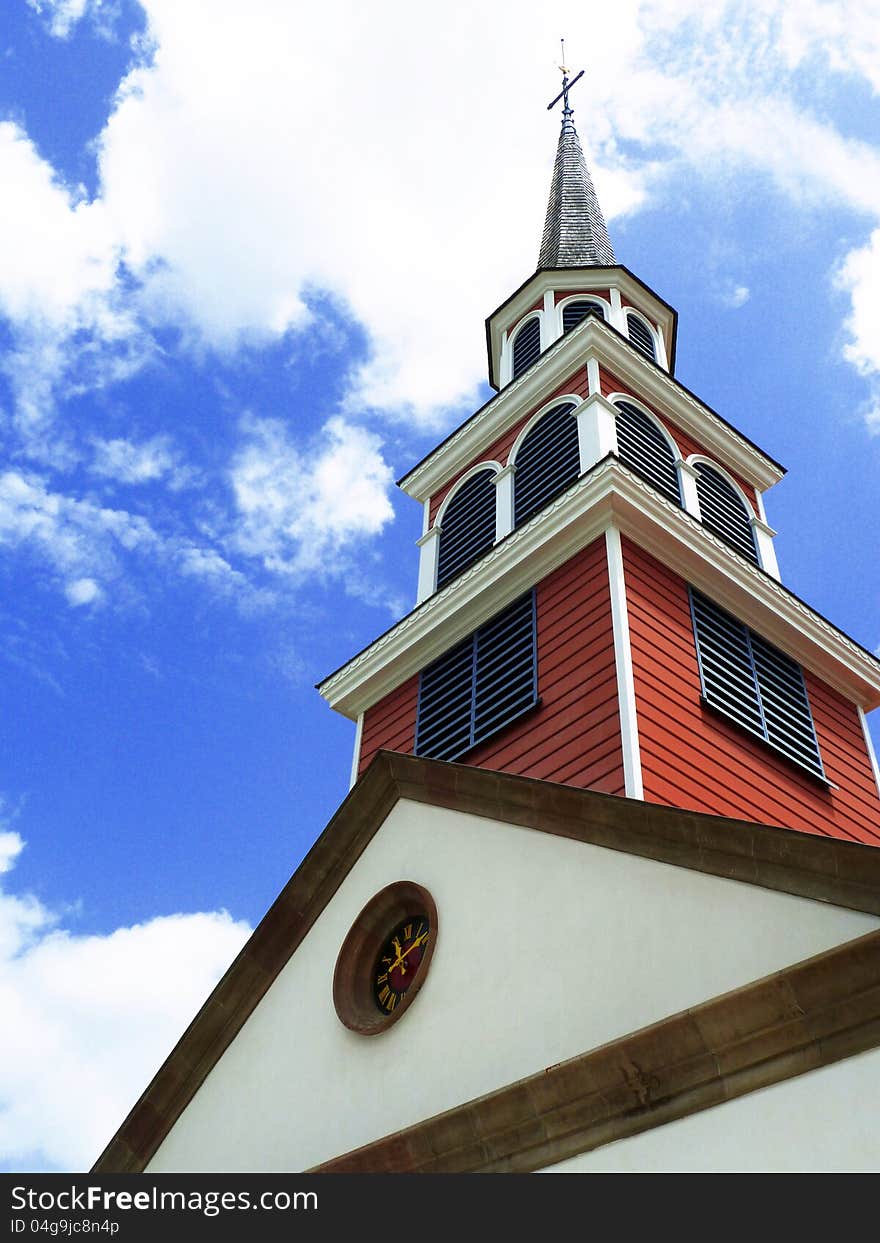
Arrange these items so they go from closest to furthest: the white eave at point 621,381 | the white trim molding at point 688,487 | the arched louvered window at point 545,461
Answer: the arched louvered window at point 545,461
the white trim molding at point 688,487
the white eave at point 621,381

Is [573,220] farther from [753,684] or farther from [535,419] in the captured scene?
[753,684]

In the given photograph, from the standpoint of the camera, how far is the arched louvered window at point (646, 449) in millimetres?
15305

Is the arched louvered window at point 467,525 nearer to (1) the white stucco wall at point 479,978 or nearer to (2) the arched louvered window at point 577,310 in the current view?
(2) the arched louvered window at point 577,310

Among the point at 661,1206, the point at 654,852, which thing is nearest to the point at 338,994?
the point at 654,852

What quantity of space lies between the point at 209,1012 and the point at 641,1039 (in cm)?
492

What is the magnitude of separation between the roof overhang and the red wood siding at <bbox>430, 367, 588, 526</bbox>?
3.87m

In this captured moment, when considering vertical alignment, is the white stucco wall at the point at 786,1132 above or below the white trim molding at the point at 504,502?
below

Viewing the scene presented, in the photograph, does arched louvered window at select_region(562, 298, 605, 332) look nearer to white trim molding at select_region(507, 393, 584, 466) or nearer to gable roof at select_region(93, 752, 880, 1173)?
white trim molding at select_region(507, 393, 584, 466)

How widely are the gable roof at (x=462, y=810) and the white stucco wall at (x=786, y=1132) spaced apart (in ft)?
2.92

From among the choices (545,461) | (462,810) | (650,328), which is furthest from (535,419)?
(462,810)

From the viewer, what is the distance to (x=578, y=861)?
8.16 meters

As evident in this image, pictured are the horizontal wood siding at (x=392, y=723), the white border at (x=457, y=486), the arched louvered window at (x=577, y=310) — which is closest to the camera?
the horizontal wood siding at (x=392, y=723)

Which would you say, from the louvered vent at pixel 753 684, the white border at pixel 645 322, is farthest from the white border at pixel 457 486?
the louvered vent at pixel 753 684

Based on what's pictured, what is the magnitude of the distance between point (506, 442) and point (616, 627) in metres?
6.11
